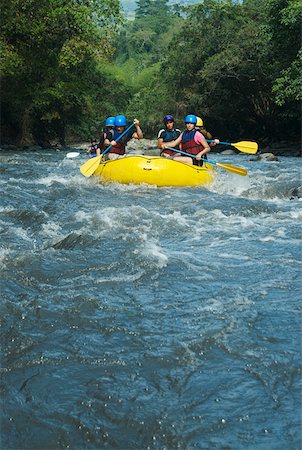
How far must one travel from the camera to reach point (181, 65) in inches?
1136

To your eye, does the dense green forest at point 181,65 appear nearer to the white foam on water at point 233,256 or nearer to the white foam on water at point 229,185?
the white foam on water at point 229,185

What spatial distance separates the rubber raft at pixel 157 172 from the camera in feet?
30.6

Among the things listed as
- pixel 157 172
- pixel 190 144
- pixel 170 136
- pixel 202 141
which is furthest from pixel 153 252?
pixel 170 136

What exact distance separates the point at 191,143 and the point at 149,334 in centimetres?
710

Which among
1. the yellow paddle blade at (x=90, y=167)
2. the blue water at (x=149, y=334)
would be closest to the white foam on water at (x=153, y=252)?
the blue water at (x=149, y=334)

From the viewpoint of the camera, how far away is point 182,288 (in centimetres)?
427

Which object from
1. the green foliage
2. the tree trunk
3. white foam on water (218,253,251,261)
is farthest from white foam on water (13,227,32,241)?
the tree trunk

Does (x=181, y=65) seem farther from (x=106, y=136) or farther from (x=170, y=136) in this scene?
(x=170, y=136)

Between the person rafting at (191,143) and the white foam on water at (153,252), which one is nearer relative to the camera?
the white foam on water at (153,252)

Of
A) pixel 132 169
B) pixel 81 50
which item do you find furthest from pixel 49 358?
pixel 81 50

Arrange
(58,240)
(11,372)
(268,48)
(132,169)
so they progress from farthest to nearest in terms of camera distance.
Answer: (268,48)
(132,169)
(58,240)
(11,372)

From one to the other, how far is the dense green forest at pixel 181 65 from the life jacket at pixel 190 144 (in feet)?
28.3

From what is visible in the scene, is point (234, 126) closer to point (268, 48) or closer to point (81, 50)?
point (268, 48)

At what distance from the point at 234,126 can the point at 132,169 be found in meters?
21.8
